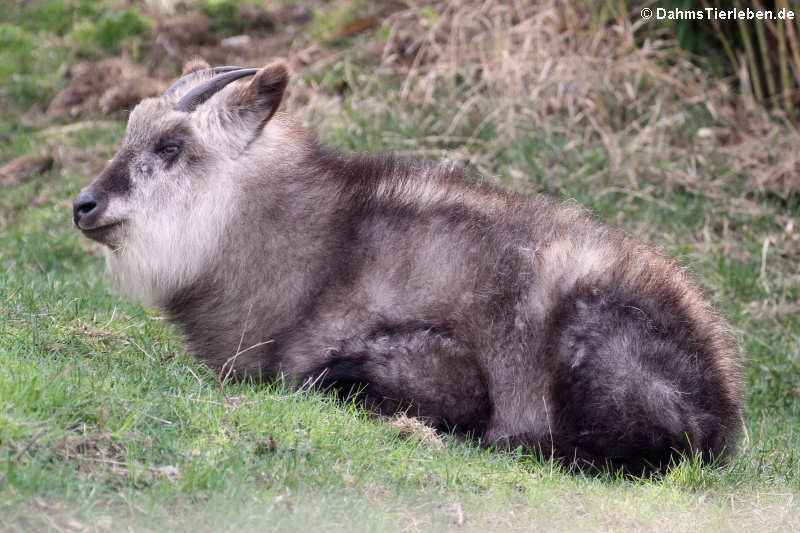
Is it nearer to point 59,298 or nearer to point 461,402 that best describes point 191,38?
point 59,298

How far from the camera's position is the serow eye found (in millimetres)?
5305

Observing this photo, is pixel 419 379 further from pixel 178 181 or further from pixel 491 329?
pixel 178 181

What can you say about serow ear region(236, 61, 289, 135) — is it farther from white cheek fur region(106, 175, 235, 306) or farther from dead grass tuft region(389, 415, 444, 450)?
dead grass tuft region(389, 415, 444, 450)

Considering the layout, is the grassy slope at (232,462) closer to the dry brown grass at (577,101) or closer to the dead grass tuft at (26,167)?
the dry brown grass at (577,101)

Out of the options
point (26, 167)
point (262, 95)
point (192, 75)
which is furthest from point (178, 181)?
point (26, 167)

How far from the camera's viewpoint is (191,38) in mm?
13086

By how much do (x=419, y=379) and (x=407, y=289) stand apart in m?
0.45

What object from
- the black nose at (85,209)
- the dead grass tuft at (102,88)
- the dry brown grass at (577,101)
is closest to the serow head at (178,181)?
the black nose at (85,209)

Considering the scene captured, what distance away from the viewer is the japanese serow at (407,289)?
16.1 ft

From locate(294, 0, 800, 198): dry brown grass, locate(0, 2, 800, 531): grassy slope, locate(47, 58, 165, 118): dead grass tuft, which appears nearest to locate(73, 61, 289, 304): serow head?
locate(0, 2, 800, 531): grassy slope

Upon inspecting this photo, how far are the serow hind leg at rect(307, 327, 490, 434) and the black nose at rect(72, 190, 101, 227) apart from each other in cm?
133

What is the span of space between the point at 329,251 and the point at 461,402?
1.01m

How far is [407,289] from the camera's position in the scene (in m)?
5.09

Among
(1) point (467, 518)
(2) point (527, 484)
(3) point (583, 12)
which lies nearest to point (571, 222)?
(2) point (527, 484)
